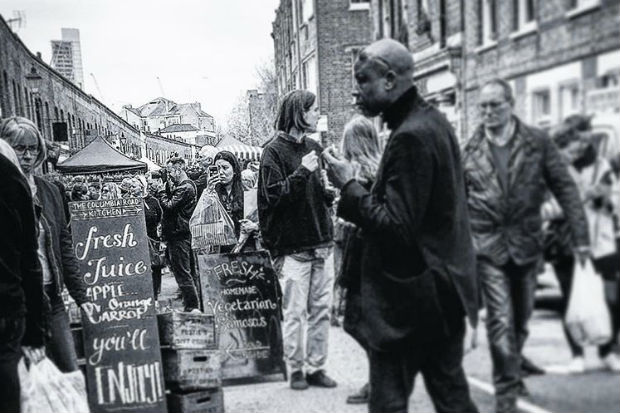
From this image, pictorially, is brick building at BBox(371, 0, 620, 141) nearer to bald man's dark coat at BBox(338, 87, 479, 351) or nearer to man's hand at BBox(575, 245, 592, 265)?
bald man's dark coat at BBox(338, 87, 479, 351)

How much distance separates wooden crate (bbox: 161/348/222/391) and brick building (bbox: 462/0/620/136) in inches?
101

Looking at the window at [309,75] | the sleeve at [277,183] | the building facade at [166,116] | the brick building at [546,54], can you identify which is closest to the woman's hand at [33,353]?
the sleeve at [277,183]

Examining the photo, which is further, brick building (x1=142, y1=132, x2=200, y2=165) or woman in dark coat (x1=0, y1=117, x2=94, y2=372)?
brick building (x1=142, y1=132, x2=200, y2=165)

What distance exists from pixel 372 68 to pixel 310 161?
143 cm

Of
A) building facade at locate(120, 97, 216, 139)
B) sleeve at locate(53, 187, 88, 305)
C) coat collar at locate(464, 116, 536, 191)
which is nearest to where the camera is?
coat collar at locate(464, 116, 536, 191)

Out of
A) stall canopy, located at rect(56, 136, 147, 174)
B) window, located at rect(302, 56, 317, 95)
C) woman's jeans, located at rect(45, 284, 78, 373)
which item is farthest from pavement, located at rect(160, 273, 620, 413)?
stall canopy, located at rect(56, 136, 147, 174)

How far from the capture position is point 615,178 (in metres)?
2.18

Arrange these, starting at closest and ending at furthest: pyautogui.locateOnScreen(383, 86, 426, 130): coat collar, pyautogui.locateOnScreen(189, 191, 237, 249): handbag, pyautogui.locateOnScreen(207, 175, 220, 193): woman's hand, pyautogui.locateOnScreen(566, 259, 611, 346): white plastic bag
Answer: pyautogui.locateOnScreen(566, 259, 611, 346): white plastic bag, pyautogui.locateOnScreen(383, 86, 426, 130): coat collar, pyautogui.locateOnScreen(189, 191, 237, 249): handbag, pyautogui.locateOnScreen(207, 175, 220, 193): woman's hand

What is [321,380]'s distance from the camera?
4523 mm

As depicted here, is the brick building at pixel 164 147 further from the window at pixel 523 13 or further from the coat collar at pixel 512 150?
the window at pixel 523 13

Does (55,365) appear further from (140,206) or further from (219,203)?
(219,203)

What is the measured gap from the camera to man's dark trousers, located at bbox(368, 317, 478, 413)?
2754 mm

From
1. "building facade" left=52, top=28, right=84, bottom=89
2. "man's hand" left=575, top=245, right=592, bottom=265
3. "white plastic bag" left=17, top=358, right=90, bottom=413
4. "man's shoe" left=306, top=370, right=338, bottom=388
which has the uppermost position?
"building facade" left=52, top=28, right=84, bottom=89

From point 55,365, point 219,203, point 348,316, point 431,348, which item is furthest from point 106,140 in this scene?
point 431,348
